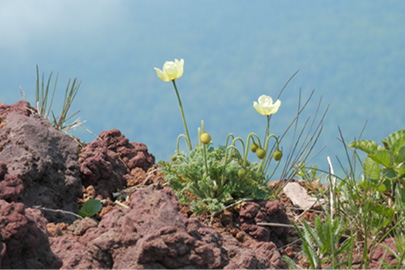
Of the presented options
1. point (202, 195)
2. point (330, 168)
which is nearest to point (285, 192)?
point (330, 168)

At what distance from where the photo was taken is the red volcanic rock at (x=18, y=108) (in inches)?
216

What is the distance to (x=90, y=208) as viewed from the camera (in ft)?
14.3

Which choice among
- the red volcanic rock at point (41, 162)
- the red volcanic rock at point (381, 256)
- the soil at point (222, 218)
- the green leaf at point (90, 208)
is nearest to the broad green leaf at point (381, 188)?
the red volcanic rock at point (381, 256)

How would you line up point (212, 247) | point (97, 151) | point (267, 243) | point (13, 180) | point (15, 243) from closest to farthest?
1. point (15, 243)
2. point (212, 247)
3. point (13, 180)
4. point (267, 243)
5. point (97, 151)

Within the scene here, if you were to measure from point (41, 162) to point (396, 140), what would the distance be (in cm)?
271

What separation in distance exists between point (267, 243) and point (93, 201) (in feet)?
4.61

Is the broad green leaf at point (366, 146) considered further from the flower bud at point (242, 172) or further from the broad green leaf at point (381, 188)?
the flower bud at point (242, 172)

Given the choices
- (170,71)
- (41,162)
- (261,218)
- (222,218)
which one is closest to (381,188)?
(261,218)

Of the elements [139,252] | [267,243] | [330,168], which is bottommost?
[139,252]

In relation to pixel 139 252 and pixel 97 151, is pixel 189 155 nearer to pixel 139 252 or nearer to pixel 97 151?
pixel 97 151


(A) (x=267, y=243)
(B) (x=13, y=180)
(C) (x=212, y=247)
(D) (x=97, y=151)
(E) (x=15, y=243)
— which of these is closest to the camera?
(E) (x=15, y=243)

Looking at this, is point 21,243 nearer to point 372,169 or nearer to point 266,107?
point 266,107

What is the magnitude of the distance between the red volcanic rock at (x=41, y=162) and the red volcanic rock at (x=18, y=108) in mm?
661

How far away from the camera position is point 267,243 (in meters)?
3.95
